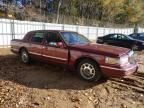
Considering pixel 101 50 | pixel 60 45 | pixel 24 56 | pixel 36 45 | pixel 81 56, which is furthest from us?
pixel 24 56

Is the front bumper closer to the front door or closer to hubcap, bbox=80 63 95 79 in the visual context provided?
hubcap, bbox=80 63 95 79

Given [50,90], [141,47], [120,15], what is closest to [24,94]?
[50,90]

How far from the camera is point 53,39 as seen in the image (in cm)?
789

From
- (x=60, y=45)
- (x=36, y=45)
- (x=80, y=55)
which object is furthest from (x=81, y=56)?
(x=36, y=45)

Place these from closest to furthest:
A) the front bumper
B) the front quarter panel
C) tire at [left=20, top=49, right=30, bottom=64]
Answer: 1. the front bumper
2. the front quarter panel
3. tire at [left=20, top=49, right=30, bottom=64]

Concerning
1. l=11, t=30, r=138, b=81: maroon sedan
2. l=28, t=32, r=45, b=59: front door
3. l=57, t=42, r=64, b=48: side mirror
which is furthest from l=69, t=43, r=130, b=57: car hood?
l=28, t=32, r=45, b=59: front door

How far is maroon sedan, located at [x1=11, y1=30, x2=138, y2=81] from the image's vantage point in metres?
6.39

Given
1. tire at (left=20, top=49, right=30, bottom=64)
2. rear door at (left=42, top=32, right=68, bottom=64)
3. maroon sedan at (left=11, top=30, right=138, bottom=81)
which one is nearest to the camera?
maroon sedan at (left=11, top=30, right=138, bottom=81)

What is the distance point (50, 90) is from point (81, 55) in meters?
1.49

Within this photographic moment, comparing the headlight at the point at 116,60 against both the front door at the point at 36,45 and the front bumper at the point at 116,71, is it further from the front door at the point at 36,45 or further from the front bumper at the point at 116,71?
the front door at the point at 36,45

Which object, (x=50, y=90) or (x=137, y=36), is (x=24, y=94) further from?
(x=137, y=36)

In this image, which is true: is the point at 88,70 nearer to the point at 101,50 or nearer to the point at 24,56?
the point at 101,50

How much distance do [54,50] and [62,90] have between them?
1.81 meters

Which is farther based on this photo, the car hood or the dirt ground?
the car hood
